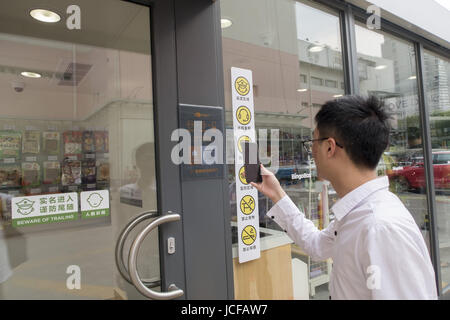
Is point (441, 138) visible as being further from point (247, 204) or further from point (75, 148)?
point (75, 148)

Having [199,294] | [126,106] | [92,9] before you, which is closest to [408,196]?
[199,294]

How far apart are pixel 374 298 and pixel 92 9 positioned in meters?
1.61

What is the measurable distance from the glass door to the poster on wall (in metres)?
0.51

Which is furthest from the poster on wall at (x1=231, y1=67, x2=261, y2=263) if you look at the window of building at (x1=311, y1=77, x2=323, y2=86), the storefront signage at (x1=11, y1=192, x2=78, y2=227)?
the storefront signage at (x1=11, y1=192, x2=78, y2=227)

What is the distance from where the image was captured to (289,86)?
212cm

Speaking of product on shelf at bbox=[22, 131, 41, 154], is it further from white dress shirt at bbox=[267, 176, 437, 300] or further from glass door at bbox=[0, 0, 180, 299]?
white dress shirt at bbox=[267, 176, 437, 300]

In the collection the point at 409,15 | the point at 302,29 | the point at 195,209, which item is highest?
the point at 409,15

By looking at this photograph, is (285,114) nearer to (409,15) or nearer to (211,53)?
(211,53)

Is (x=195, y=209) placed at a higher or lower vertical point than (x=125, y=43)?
lower

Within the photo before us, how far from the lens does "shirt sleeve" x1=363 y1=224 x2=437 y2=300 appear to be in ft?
2.86

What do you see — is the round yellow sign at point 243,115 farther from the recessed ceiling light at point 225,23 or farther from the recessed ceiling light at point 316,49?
the recessed ceiling light at point 316,49

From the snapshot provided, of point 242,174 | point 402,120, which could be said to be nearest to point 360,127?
point 242,174

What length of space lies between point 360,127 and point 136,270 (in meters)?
1.07

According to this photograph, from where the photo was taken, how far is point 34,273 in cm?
124
